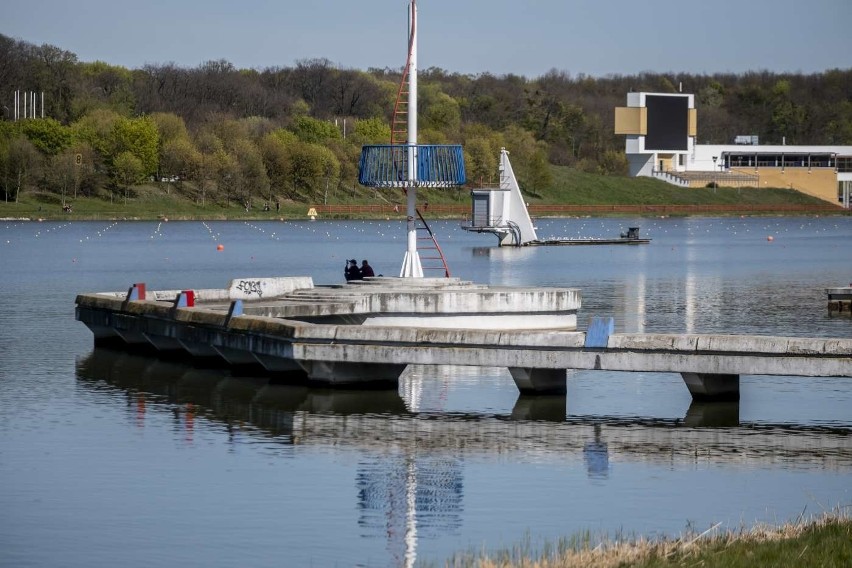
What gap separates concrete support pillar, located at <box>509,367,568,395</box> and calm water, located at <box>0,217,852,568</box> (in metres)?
0.44

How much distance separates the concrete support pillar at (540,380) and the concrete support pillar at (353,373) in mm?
2264

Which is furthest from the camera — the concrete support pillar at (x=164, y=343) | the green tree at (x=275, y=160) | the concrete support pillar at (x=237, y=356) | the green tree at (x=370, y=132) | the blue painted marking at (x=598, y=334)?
the green tree at (x=370, y=132)

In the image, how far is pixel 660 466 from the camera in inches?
933

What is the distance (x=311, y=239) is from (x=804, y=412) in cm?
9195

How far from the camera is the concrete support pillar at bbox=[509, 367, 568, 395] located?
29.8 metres

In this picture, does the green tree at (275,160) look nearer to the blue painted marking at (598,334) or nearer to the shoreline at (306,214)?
the shoreline at (306,214)

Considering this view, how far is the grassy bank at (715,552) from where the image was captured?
51.4ft

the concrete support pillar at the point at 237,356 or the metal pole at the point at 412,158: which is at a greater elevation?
the metal pole at the point at 412,158

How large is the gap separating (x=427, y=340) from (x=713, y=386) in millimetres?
5309

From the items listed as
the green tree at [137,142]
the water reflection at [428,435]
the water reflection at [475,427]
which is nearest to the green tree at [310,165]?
the green tree at [137,142]

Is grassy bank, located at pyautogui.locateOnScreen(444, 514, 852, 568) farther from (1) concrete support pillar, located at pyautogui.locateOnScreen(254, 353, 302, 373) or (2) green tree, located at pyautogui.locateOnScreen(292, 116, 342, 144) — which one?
(2) green tree, located at pyautogui.locateOnScreen(292, 116, 342, 144)

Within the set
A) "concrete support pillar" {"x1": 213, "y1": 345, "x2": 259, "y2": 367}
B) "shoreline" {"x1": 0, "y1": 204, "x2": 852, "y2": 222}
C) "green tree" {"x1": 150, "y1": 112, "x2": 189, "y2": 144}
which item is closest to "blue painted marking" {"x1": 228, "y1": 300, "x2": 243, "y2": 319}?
"concrete support pillar" {"x1": 213, "y1": 345, "x2": 259, "y2": 367}

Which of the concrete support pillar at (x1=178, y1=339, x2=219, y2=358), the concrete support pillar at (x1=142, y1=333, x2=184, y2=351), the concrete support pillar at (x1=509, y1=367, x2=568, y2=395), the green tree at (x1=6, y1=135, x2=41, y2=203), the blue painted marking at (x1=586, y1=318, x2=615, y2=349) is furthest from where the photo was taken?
the green tree at (x1=6, y1=135, x2=41, y2=203)

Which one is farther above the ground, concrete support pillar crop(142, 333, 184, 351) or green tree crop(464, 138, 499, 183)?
green tree crop(464, 138, 499, 183)
